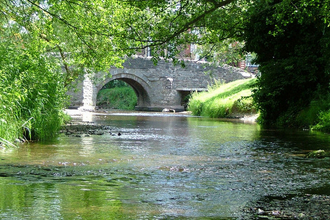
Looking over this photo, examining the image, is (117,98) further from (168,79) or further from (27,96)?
(27,96)

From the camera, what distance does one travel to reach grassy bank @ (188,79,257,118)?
2239cm

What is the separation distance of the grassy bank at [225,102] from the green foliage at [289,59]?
4.88m

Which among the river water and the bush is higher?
the bush

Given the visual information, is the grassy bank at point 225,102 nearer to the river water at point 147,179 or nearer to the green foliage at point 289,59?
the green foliage at point 289,59

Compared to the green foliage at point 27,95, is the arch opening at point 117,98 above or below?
above

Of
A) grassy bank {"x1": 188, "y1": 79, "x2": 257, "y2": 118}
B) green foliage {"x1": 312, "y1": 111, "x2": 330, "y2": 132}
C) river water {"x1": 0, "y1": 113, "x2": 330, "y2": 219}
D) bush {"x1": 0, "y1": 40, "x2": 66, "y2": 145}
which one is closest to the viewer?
river water {"x1": 0, "y1": 113, "x2": 330, "y2": 219}

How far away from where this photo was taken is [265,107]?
1566cm

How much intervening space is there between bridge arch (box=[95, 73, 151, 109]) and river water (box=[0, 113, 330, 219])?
2647cm

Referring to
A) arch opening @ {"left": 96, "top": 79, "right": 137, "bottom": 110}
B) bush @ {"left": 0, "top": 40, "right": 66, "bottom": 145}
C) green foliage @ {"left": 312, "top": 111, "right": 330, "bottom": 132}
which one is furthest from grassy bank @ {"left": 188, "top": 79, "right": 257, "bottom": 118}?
arch opening @ {"left": 96, "top": 79, "right": 137, "bottom": 110}

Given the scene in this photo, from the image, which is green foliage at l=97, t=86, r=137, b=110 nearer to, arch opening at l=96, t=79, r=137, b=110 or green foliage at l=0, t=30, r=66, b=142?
arch opening at l=96, t=79, r=137, b=110

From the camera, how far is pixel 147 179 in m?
5.27

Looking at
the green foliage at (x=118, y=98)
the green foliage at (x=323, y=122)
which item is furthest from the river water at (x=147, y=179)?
the green foliage at (x=118, y=98)

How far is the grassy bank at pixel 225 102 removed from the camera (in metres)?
22.4

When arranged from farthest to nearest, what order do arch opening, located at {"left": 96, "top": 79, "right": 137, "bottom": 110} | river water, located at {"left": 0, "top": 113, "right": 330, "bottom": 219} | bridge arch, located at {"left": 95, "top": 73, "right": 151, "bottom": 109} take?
arch opening, located at {"left": 96, "top": 79, "right": 137, "bottom": 110} → bridge arch, located at {"left": 95, "top": 73, "right": 151, "bottom": 109} → river water, located at {"left": 0, "top": 113, "right": 330, "bottom": 219}
